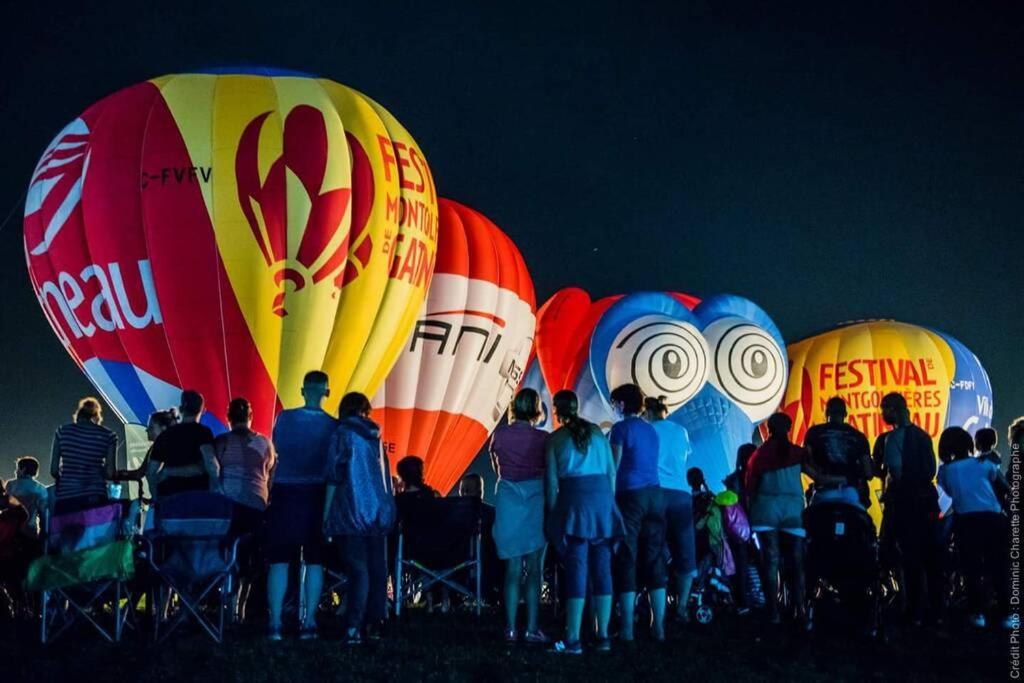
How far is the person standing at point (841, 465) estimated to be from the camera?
8.56 metres

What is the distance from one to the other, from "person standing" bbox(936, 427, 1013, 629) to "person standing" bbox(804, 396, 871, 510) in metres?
0.93

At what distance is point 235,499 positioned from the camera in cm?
830

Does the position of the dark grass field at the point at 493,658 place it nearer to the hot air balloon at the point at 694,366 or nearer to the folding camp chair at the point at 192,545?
the folding camp chair at the point at 192,545

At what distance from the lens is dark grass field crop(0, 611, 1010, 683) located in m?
6.55

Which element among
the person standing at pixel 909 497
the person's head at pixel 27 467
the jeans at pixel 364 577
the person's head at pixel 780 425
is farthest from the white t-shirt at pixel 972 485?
the person's head at pixel 27 467

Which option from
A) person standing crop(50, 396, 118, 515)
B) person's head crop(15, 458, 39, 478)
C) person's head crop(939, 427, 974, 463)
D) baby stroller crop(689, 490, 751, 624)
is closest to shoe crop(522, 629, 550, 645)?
baby stroller crop(689, 490, 751, 624)

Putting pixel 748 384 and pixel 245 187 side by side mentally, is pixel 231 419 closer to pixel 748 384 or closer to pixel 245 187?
pixel 245 187

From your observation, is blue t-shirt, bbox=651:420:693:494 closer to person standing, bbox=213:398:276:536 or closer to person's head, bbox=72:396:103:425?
person standing, bbox=213:398:276:536

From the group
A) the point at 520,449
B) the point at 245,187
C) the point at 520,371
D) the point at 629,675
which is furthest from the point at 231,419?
the point at 520,371

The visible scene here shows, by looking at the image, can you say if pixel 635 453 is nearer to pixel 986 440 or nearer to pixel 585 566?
pixel 585 566

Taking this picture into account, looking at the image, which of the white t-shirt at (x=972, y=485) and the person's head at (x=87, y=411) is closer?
the person's head at (x=87, y=411)

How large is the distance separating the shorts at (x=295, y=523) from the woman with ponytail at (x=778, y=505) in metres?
3.04

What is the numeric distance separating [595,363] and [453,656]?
1175 cm

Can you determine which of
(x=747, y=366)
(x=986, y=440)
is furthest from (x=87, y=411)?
(x=747, y=366)
